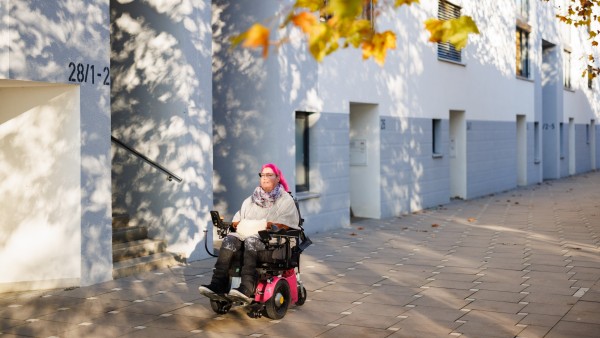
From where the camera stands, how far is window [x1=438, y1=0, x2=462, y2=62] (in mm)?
22141

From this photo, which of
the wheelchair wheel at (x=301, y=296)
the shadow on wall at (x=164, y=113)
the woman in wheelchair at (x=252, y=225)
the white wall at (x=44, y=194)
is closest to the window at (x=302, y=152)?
the shadow on wall at (x=164, y=113)

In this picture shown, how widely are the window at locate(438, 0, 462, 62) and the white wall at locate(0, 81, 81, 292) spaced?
1364 centimetres

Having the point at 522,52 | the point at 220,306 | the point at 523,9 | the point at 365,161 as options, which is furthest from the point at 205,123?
the point at 523,9

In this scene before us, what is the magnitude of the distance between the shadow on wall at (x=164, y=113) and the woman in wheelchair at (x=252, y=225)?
3.60 metres

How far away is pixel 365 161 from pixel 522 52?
14207mm

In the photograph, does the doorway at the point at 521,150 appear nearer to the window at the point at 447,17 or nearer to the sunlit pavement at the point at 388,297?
the window at the point at 447,17

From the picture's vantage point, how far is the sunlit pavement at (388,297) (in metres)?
8.05

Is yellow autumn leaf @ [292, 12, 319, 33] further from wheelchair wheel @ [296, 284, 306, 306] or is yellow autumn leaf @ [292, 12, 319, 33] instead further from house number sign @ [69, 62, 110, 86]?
house number sign @ [69, 62, 110, 86]

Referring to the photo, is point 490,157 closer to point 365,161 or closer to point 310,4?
point 365,161

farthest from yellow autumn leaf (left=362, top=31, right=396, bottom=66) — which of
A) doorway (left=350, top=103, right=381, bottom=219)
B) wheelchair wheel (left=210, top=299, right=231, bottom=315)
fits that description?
doorway (left=350, top=103, right=381, bottom=219)

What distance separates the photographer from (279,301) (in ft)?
27.5

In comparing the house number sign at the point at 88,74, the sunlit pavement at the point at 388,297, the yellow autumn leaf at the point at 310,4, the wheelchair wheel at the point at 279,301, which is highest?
the house number sign at the point at 88,74

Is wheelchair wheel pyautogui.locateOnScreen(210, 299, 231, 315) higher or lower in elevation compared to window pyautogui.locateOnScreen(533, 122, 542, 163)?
lower

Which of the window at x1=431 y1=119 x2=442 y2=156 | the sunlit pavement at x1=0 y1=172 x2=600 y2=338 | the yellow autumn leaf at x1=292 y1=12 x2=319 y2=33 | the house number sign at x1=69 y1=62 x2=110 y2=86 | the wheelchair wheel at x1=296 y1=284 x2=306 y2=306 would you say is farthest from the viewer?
the window at x1=431 y1=119 x2=442 y2=156
